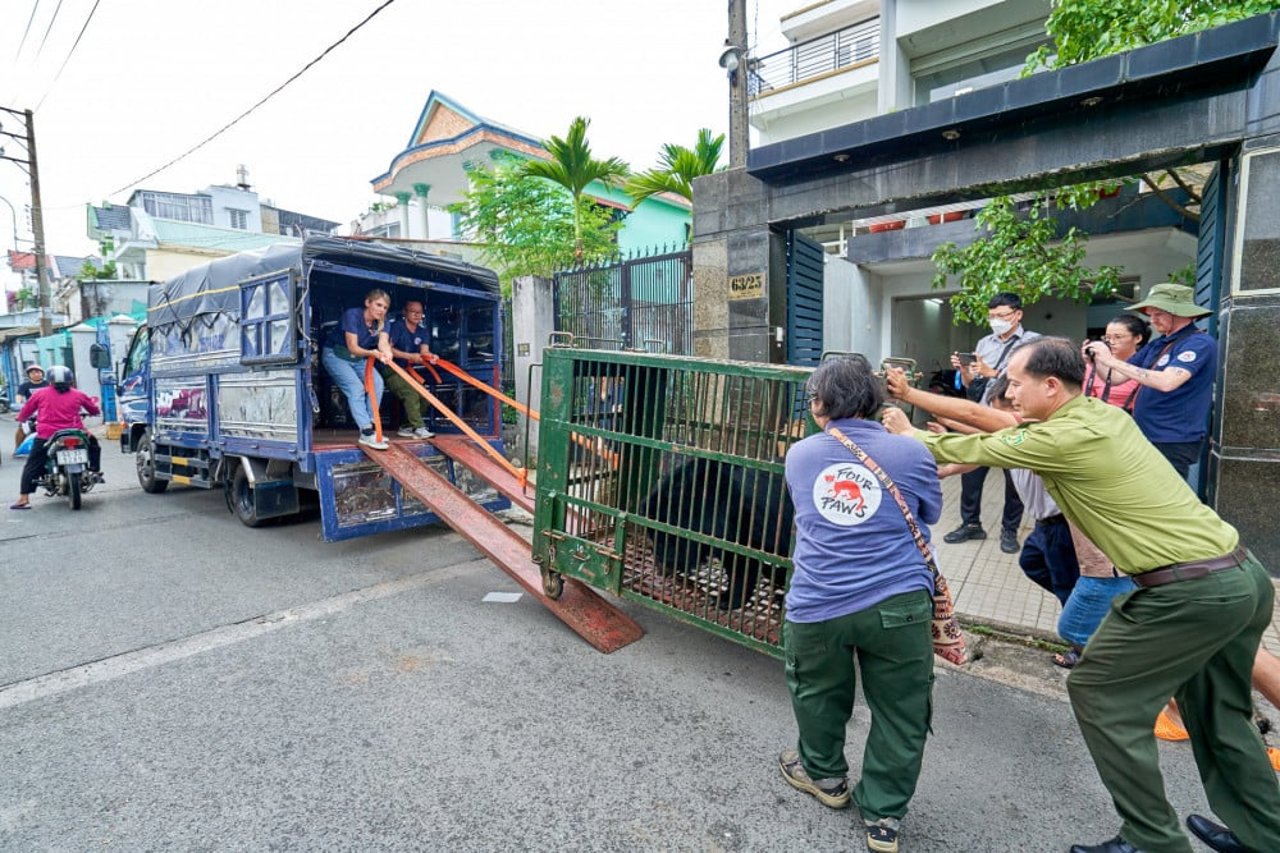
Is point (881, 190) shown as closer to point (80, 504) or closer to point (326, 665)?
point (326, 665)

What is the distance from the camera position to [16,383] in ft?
76.0

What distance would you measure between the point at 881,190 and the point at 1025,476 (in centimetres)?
349

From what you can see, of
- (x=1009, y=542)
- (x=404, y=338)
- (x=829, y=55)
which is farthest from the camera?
(x=829, y=55)

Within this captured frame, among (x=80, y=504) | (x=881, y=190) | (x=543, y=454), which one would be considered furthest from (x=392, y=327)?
(x=881, y=190)

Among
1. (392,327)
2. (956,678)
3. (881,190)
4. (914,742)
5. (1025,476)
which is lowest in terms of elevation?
(956,678)

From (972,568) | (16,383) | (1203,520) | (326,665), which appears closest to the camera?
(1203,520)

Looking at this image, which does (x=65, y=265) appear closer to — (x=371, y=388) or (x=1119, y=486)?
(x=371, y=388)

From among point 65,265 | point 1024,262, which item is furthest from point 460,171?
point 65,265

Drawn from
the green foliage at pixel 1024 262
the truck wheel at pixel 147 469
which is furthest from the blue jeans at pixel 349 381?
the green foliage at pixel 1024 262

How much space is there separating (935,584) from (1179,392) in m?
2.92

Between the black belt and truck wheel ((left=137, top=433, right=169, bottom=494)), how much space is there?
9247mm

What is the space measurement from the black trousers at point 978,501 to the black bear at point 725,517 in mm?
2756

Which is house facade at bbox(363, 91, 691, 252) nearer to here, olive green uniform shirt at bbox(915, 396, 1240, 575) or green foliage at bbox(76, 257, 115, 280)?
olive green uniform shirt at bbox(915, 396, 1240, 575)

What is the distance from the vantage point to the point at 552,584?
3.73m
